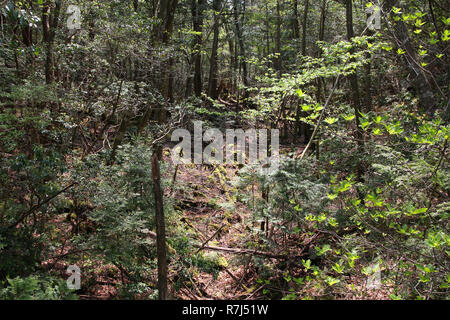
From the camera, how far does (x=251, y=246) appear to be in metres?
5.71

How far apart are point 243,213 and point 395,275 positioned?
3682 millimetres

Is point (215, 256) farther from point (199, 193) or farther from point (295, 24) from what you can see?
point (295, 24)

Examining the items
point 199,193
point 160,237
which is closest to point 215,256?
point 160,237

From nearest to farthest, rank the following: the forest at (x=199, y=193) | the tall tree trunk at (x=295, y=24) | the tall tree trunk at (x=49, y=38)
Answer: the forest at (x=199, y=193) < the tall tree trunk at (x=49, y=38) < the tall tree trunk at (x=295, y=24)

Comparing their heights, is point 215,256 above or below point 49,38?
below

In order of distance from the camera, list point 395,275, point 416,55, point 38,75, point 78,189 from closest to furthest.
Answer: point 395,275 < point 78,189 < point 416,55 < point 38,75

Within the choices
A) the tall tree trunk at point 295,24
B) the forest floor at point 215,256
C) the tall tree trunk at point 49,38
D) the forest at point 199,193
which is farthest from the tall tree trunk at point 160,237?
the tall tree trunk at point 295,24

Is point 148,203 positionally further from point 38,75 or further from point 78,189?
point 38,75

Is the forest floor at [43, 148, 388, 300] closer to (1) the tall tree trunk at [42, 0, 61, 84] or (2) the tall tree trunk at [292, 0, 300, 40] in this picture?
(1) the tall tree trunk at [42, 0, 61, 84]

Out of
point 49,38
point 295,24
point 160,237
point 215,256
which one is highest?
point 295,24

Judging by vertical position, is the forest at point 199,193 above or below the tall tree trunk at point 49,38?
below

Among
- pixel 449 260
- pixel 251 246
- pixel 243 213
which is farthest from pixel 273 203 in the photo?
pixel 449 260

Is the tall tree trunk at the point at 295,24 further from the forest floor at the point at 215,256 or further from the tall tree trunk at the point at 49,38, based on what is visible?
the tall tree trunk at the point at 49,38

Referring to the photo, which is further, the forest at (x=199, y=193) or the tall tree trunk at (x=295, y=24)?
the tall tree trunk at (x=295, y=24)
